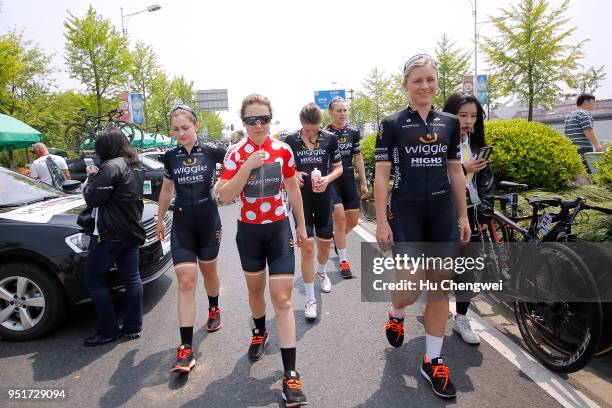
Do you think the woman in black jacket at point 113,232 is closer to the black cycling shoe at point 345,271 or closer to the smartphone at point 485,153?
the black cycling shoe at point 345,271

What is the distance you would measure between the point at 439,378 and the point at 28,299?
3.80 meters

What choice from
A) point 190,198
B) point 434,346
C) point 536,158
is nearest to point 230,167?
point 190,198

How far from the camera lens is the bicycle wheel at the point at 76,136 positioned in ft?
46.5

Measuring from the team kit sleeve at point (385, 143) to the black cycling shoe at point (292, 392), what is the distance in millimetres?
1672

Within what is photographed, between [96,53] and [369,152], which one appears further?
[96,53]

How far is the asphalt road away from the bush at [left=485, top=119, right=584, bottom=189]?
3.11 metres

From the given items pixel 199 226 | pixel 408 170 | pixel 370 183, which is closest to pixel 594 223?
pixel 408 170

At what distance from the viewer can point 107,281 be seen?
13.0 feet

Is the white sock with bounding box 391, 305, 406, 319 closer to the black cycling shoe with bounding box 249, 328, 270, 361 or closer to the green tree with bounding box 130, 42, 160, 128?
the black cycling shoe with bounding box 249, 328, 270, 361

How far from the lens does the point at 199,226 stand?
3.65 meters

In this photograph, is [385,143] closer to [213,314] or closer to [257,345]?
[257,345]

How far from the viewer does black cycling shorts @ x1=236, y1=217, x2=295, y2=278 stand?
301cm

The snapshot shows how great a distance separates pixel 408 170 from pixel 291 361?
1612 millimetres

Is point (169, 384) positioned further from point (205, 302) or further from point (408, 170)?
point (408, 170)
